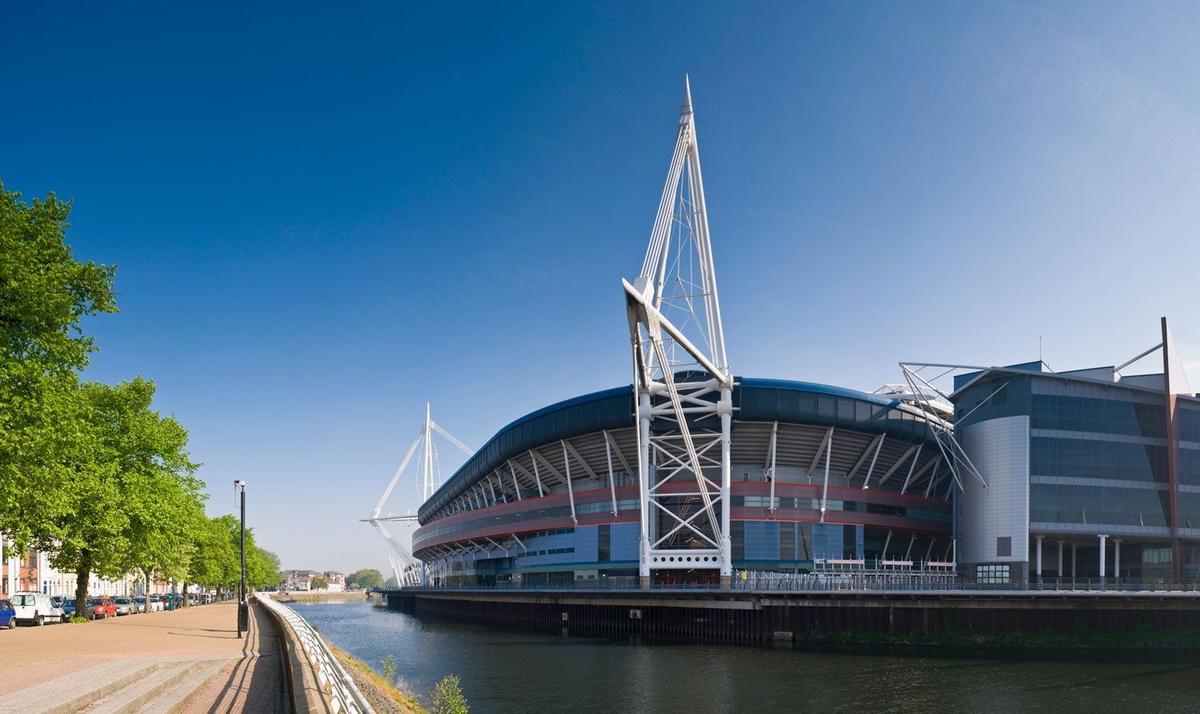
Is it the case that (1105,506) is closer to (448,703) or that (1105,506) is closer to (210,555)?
(448,703)

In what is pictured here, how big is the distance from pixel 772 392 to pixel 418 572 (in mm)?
107268

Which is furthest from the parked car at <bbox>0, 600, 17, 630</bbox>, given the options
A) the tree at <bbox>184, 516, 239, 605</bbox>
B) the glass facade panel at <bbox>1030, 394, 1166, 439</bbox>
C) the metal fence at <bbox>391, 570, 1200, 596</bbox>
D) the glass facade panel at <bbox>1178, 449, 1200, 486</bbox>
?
the glass facade panel at <bbox>1178, 449, 1200, 486</bbox>

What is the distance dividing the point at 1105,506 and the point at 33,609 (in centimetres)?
6853

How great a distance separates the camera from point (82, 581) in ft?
153

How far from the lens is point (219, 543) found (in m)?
94.0

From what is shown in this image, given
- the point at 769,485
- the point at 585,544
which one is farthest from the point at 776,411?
the point at 585,544

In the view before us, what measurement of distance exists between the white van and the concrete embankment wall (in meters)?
33.7

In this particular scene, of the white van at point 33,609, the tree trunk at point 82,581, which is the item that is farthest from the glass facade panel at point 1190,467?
the white van at point 33,609

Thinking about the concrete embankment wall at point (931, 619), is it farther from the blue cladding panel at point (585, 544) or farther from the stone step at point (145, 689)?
the stone step at point (145, 689)

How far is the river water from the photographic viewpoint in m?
30.6

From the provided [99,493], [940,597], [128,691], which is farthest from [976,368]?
[128,691]

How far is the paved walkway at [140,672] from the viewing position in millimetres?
15605

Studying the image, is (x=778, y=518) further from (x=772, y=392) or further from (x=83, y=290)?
(x=83, y=290)

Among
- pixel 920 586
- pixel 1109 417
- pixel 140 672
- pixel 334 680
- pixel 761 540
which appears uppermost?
pixel 1109 417
